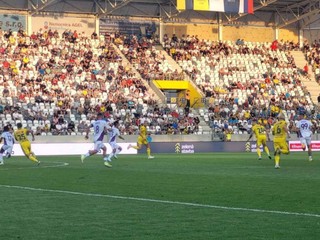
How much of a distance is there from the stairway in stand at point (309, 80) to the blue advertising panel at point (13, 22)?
959 inches

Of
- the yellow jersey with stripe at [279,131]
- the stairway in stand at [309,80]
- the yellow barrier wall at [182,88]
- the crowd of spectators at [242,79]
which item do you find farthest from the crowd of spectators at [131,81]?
the yellow jersey with stripe at [279,131]

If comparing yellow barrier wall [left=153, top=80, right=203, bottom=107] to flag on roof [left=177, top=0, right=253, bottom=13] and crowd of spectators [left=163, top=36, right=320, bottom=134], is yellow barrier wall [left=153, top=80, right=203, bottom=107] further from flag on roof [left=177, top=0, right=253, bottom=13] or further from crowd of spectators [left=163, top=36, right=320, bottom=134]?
flag on roof [left=177, top=0, right=253, bottom=13]

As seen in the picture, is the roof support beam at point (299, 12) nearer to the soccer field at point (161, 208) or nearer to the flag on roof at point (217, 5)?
the flag on roof at point (217, 5)

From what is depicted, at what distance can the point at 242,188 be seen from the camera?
17.7 metres

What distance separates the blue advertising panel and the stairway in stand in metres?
24.3

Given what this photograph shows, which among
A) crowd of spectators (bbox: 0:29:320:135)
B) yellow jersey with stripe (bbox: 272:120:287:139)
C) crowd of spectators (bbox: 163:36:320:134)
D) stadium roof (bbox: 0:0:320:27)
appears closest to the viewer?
yellow jersey with stripe (bbox: 272:120:287:139)

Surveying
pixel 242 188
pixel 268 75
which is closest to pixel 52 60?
pixel 268 75

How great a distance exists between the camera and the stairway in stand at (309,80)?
66.1 meters

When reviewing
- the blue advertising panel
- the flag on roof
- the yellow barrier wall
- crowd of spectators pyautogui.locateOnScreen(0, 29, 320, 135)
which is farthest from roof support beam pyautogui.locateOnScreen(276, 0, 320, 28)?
the blue advertising panel

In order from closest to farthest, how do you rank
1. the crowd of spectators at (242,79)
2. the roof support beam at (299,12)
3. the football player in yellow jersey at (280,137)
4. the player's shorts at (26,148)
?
1. the football player in yellow jersey at (280,137)
2. the player's shorts at (26,148)
3. the crowd of spectators at (242,79)
4. the roof support beam at (299,12)

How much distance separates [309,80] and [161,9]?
46.9ft

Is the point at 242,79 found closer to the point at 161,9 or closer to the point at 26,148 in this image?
the point at 161,9

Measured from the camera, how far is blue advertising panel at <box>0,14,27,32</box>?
58.9 metres

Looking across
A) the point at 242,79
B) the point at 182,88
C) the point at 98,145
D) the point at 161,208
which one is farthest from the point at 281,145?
the point at 242,79
